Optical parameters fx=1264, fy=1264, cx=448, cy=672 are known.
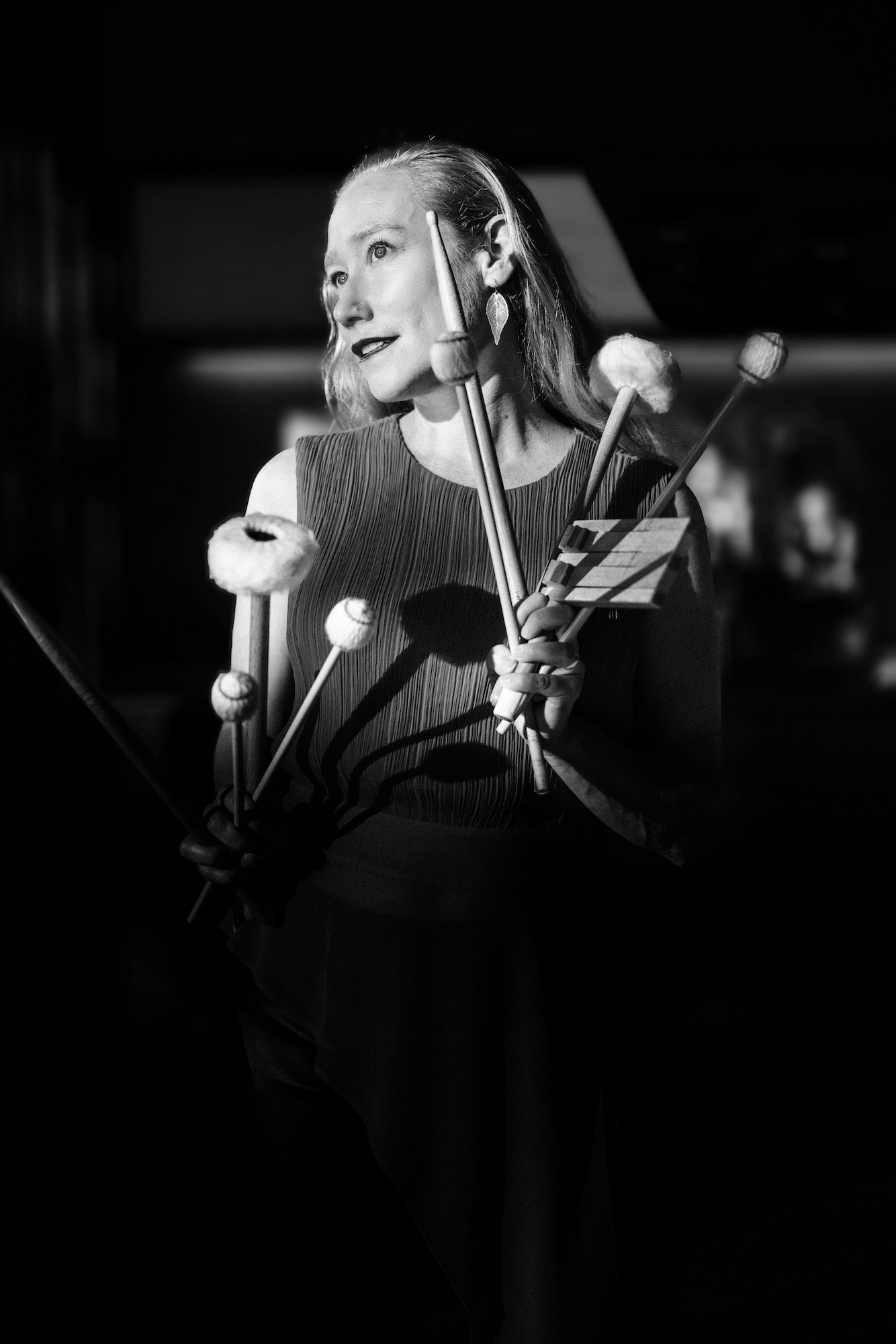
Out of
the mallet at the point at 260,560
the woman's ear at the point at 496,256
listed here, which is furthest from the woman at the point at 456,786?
the mallet at the point at 260,560

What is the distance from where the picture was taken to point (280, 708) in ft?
3.00

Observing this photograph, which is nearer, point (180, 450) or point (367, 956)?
point (367, 956)

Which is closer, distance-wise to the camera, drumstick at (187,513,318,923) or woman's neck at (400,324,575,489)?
drumstick at (187,513,318,923)

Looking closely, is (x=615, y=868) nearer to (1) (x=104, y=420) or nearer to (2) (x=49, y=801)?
(2) (x=49, y=801)

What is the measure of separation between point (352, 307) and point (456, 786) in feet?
1.06

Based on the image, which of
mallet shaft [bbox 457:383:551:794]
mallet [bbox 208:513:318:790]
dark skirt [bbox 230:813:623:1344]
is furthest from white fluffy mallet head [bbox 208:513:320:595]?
dark skirt [bbox 230:813:623:1344]

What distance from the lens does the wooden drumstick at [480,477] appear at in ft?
2.38

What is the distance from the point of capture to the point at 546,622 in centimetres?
74

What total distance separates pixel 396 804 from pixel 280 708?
0.12m

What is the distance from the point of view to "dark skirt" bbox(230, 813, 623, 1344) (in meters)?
0.84

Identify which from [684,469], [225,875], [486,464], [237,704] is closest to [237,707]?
[237,704]

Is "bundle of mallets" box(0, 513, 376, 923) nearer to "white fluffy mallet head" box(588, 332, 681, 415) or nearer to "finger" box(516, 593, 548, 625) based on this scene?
"finger" box(516, 593, 548, 625)

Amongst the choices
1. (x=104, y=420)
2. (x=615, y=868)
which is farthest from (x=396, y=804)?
(x=104, y=420)

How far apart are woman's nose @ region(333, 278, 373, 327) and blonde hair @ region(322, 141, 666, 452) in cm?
→ 5
